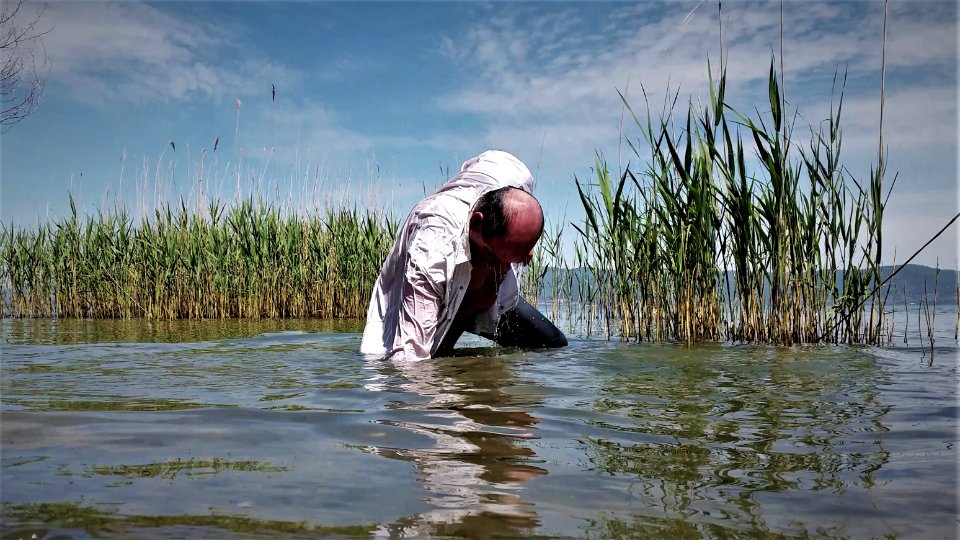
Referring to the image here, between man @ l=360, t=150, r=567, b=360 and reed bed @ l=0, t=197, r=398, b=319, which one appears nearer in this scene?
man @ l=360, t=150, r=567, b=360

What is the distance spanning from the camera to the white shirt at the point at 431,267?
3.27m

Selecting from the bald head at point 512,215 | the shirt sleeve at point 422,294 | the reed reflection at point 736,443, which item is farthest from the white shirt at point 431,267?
the reed reflection at point 736,443

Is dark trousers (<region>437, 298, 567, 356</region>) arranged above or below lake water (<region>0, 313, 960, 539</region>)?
above

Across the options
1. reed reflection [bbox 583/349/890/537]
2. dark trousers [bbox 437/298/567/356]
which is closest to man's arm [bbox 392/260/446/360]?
reed reflection [bbox 583/349/890/537]

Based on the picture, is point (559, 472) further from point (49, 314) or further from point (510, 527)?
point (49, 314)

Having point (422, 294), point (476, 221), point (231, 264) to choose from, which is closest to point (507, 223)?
point (476, 221)

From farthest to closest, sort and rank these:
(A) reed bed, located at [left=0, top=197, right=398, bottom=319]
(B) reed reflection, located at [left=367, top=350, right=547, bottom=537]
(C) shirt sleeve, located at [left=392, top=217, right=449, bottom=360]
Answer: (A) reed bed, located at [left=0, top=197, right=398, bottom=319]
(C) shirt sleeve, located at [left=392, top=217, right=449, bottom=360]
(B) reed reflection, located at [left=367, top=350, right=547, bottom=537]

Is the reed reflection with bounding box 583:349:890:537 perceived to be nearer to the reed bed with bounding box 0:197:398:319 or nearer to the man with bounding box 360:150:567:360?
the man with bounding box 360:150:567:360

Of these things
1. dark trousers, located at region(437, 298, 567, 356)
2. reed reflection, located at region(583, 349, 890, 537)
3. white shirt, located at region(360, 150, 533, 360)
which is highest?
white shirt, located at region(360, 150, 533, 360)

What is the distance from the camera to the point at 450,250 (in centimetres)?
328

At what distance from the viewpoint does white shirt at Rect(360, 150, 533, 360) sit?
327 cm

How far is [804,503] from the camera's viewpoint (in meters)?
1.44

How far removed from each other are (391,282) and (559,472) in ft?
7.47

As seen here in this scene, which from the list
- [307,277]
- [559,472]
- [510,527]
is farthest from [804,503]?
[307,277]
